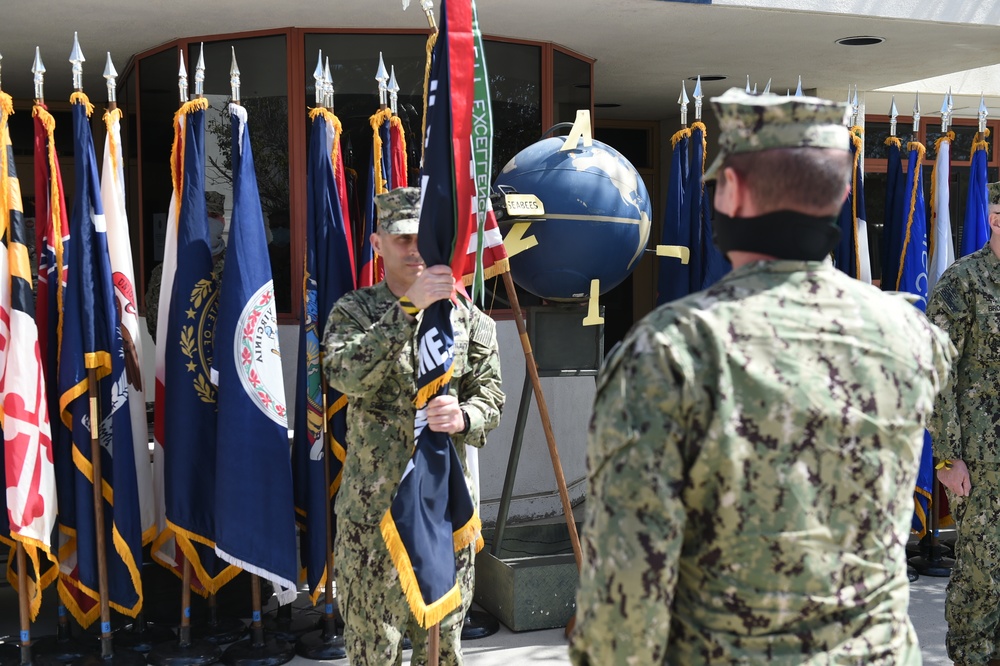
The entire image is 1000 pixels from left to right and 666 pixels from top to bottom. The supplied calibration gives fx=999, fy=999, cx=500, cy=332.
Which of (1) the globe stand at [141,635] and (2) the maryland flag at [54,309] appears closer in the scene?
(2) the maryland flag at [54,309]

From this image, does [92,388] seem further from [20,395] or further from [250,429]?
[250,429]

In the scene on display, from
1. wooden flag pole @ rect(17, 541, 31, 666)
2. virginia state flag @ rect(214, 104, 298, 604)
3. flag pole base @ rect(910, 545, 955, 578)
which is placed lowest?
flag pole base @ rect(910, 545, 955, 578)

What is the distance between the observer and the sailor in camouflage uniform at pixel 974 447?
3830mm

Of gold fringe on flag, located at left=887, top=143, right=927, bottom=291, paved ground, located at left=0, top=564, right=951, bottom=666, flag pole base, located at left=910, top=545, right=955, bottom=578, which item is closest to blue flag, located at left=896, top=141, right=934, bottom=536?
gold fringe on flag, located at left=887, top=143, right=927, bottom=291

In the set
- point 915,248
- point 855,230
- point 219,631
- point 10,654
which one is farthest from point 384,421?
point 915,248

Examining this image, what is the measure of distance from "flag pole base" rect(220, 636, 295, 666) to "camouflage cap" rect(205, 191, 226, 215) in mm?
1995

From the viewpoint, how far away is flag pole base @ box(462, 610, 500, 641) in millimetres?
4309

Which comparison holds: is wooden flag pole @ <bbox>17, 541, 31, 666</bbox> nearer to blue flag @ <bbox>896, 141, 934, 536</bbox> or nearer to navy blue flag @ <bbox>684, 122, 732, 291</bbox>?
navy blue flag @ <bbox>684, 122, 732, 291</bbox>

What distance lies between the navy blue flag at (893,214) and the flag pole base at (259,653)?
3722 millimetres

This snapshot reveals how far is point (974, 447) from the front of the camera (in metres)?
3.87

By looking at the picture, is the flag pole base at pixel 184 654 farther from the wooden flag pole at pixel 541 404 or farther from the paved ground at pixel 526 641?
the wooden flag pole at pixel 541 404

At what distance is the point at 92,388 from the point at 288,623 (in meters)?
1.35

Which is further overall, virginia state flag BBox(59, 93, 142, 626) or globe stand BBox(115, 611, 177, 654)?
globe stand BBox(115, 611, 177, 654)

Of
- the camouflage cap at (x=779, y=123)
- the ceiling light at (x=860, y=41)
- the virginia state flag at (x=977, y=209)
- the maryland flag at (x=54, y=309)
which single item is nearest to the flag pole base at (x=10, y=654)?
the maryland flag at (x=54, y=309)
